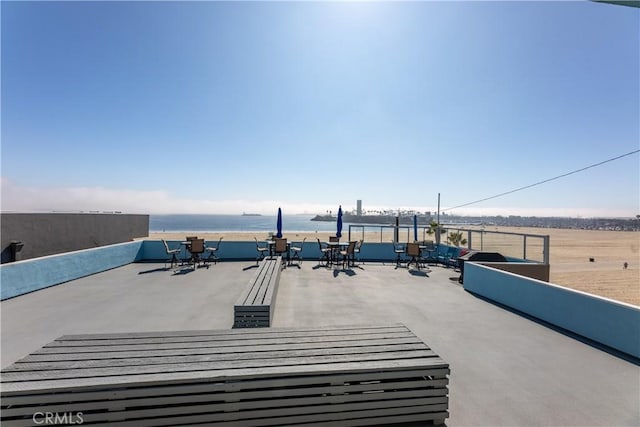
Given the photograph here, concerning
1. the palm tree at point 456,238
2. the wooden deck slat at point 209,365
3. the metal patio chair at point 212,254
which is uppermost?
the palm tree at point 456,238

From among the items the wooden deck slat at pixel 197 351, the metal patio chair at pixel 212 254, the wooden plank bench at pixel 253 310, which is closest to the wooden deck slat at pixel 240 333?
the wooden deck slat at pixel 197 351

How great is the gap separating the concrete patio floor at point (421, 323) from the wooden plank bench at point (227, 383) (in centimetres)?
64

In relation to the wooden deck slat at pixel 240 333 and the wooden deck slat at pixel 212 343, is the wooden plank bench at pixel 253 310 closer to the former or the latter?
the wooden deck slat at pixel 240 333

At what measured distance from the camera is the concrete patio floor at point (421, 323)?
7.91 ft

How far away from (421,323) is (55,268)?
8265 mm

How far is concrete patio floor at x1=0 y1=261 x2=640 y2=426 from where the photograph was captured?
2412 mm

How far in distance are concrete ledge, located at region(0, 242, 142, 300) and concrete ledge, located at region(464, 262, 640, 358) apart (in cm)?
980

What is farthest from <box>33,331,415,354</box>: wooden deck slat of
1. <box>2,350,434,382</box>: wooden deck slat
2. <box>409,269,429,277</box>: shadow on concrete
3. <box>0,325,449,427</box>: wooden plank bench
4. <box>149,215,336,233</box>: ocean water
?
<box>149,215,336,233</box>: ocean water

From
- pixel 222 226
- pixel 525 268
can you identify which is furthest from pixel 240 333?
pixel 222 226

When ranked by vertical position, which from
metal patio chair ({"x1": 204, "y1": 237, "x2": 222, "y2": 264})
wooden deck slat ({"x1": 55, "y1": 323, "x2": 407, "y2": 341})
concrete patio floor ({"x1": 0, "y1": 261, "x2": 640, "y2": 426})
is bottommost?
concrete patio floor ({"x1": 0, "y1": 261, "x2": 640, "y2": 426})

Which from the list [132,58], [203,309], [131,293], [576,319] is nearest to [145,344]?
[203,309]

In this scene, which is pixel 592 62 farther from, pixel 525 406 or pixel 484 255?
pixel 525 406

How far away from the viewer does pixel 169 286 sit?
21.4ft

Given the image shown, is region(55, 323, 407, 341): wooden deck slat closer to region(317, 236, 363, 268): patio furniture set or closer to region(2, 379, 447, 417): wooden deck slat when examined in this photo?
region(2, 379, 447, 417): wooden deck slat
